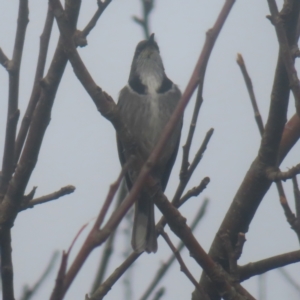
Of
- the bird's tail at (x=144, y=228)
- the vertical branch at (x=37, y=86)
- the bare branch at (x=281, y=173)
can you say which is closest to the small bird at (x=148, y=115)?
the bird's tail at (x=144, y=228)

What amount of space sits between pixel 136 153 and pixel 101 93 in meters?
0.36

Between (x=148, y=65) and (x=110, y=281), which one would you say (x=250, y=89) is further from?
(x=148, y=65)

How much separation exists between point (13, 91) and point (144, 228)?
206 centimetres

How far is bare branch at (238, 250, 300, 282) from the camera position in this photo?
2766 millimetres

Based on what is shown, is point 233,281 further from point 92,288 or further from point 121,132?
point 121,132

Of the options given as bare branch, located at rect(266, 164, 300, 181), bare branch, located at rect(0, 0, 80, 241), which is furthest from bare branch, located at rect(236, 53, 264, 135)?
bare branch, located at rect(0, 0, 80, 241)

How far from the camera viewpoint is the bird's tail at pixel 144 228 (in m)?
3.89

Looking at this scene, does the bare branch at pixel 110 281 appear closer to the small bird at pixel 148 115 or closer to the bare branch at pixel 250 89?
the bare branch at pixel 250 89

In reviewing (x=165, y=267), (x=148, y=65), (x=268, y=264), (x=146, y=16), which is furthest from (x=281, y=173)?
(x=148, y=65)

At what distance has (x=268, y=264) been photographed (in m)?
2.91

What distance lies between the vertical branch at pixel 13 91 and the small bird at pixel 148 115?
1.87m

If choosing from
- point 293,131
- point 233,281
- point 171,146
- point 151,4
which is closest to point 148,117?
point 171,146

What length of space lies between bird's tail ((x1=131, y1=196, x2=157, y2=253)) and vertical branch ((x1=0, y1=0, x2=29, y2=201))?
1188 millimetres

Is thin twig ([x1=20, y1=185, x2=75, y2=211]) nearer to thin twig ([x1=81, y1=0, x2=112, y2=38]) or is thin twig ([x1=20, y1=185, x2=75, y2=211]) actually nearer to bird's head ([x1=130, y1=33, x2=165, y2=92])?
thin twig ([x1=81, y1=0, x2=112, y2=38])
